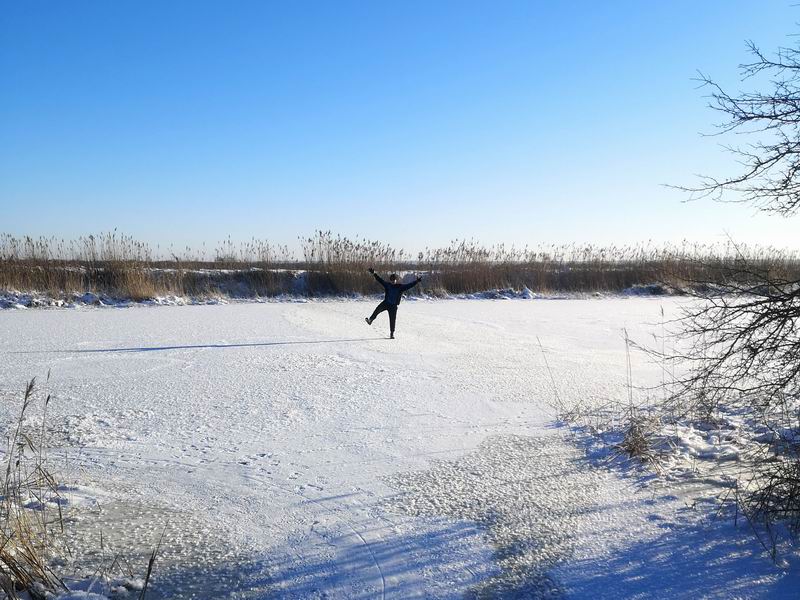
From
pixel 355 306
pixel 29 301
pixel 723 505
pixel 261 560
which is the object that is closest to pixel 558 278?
pixel 355 306

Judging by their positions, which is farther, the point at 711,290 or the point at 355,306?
the point at 355,306

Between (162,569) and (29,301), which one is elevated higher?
(29,301)

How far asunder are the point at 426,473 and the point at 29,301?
47.4 ft

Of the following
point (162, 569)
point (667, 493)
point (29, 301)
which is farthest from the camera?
point (29, 301)

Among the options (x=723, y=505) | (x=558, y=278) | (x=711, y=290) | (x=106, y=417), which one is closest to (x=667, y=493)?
(x=723, y=505)

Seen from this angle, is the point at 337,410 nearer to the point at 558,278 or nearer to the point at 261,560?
the point at 261,560

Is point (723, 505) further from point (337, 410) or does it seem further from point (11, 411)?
point (11, 411)

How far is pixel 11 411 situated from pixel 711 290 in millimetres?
5740

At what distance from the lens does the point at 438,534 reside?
3.01m

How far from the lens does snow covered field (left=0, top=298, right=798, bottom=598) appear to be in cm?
262

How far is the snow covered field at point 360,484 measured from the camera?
8.61 ft

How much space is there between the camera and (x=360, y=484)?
3.64 metres

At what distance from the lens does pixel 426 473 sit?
3.86 m

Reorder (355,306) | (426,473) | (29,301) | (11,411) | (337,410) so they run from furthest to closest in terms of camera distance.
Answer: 1. (355,306)
2. (29,301)
3. (337,410)
4. (11,411)
5. (426,473)
